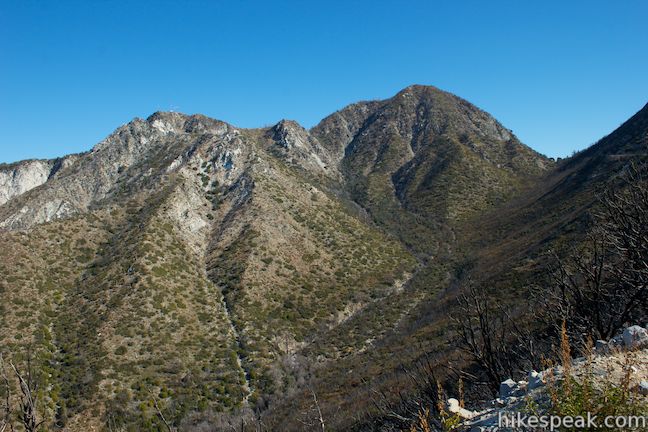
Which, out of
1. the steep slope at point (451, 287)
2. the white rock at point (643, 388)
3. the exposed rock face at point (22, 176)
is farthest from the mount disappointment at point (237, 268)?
the exposed rock face at point (22, 176)

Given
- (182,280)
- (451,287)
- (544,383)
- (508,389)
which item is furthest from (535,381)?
(451,287)

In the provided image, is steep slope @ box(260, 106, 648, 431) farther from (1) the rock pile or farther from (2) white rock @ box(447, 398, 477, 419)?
(1) the rock pile

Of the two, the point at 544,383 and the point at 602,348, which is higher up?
the point at 544,383

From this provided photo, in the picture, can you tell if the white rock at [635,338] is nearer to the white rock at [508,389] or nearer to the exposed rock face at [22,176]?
the white rock at [508,389]

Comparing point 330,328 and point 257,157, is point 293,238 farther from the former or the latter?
point 257,157

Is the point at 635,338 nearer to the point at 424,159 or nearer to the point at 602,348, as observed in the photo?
the point at 602,348
